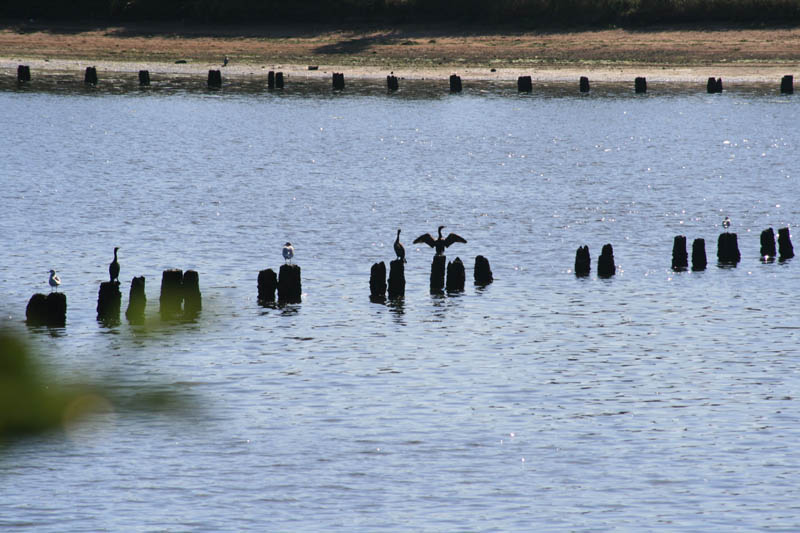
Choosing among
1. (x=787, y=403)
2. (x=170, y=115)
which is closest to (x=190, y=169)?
(x=170, y=115)

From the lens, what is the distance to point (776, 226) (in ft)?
145

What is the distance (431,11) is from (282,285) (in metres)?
68.2

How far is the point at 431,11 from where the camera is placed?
3752 inches

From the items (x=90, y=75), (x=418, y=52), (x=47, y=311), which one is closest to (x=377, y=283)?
(x=47, y=311)

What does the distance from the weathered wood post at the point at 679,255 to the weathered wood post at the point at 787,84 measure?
4888cm

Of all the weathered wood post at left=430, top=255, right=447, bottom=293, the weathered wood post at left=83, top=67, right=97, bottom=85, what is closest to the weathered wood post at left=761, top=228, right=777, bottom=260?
the weathered wood post at left=430, top=255, right=447, bottom=293

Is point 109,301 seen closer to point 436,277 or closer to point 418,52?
point 436,277

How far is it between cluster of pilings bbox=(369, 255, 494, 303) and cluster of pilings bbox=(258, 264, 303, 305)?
2.12 meters

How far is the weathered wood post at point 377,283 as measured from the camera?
31609mm

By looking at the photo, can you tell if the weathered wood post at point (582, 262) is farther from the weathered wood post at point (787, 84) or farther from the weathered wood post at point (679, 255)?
the weathered wood post at point (787, 84)

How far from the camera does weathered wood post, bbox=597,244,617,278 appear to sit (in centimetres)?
3431

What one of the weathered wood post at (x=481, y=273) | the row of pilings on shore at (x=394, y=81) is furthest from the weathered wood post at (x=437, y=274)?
the row of pilings on shore at (x=394, y=81)

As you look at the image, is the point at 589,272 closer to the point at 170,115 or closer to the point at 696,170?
the point at 696,170

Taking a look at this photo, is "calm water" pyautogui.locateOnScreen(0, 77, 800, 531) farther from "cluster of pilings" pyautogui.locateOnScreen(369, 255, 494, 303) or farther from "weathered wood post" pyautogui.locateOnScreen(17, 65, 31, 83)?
"weathered wood post" pyautogui.locateOnScreen(17, 65, 31, 83)
